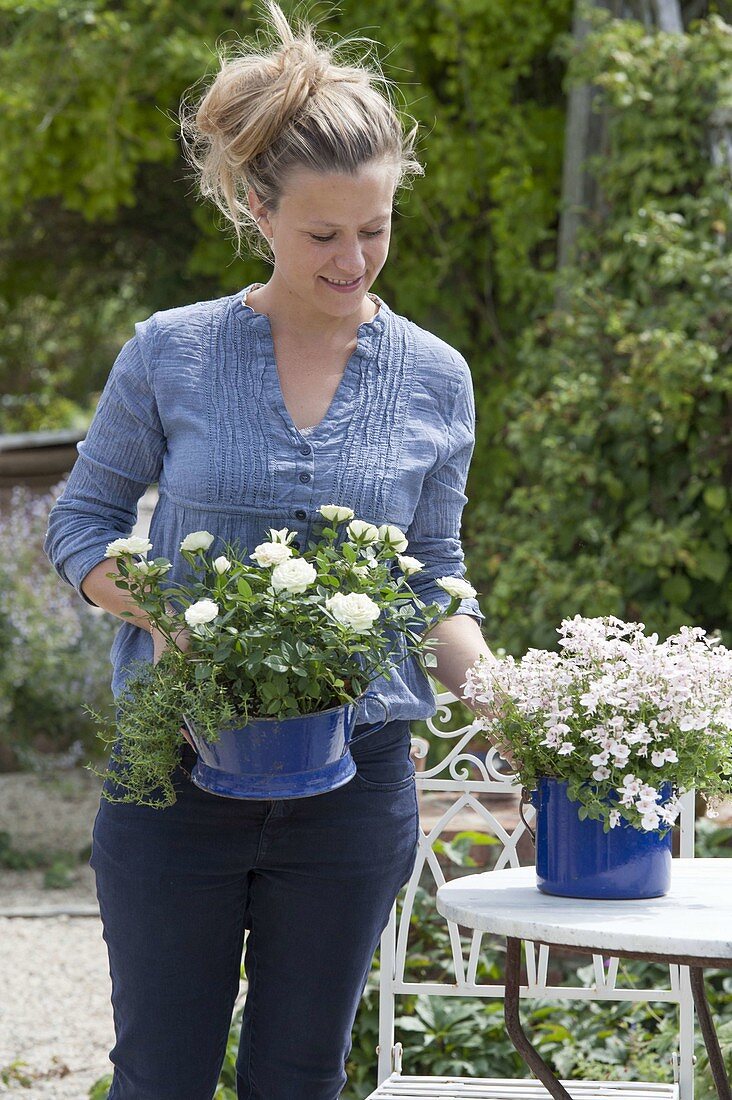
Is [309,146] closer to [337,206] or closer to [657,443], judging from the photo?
[337,206]

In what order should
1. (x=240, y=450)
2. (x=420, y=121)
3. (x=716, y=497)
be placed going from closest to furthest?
(x=240, y=450), (x=716, y=497), (x=420, y=121)

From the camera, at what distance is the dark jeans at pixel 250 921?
1583 mm

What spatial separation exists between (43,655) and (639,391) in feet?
8.58

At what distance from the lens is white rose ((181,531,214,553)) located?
4.85 ft

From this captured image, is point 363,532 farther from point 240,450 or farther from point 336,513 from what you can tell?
point 240,450

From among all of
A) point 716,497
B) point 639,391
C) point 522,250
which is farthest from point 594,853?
point 522,250

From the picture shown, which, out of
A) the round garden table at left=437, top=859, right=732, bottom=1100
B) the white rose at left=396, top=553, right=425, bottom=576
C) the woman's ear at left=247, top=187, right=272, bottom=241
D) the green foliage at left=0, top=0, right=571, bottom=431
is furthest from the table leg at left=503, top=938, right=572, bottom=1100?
the green foliage at left=0, top=0, right=571, bottom=431

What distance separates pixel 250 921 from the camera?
5.48ft

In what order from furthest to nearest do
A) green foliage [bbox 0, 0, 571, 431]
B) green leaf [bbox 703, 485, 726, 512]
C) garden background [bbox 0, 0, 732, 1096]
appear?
green foliage [bbox 0, 0, 571, 431], garden background [bbox 0, 0, 732, 1096], green leaf [bbox 703, 485, 726, 512]

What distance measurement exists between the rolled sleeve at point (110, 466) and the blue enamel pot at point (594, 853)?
24.0 inches

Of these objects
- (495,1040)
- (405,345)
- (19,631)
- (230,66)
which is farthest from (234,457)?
(19,631)

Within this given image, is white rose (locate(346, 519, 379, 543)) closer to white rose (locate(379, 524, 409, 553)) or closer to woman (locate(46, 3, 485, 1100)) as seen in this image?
white rose (locate(379, 524, 409, 553))

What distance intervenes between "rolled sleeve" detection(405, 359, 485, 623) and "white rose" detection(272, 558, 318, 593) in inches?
13.9

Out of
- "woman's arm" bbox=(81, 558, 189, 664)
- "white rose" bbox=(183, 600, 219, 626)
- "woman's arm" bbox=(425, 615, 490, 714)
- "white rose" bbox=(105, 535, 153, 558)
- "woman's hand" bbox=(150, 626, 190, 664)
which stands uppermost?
"white rose" bbox=(105, 535, 153, 558)
